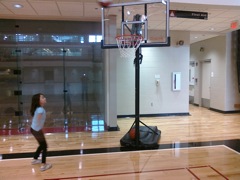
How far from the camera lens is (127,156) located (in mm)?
3945

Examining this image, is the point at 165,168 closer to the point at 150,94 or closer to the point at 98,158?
the point at 98,158

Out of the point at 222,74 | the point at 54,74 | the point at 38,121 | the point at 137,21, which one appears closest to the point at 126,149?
the point at 38,121

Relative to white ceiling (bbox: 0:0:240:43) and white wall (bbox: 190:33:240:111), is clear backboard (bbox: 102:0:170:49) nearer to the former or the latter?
white ceiling (bbox: 0:0:240:43)

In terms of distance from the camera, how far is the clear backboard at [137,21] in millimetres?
3969

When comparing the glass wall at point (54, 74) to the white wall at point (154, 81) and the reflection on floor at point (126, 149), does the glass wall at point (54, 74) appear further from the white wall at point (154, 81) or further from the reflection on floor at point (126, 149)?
the reflection on floor at point (126, 149)

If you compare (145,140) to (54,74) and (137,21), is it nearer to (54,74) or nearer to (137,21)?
(137,21)

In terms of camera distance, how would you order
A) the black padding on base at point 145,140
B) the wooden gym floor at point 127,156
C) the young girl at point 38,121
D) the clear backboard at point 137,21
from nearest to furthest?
the wooden gym floor at point 127,156, the young girl at point 38,121, the clear backboard at point 137,21, the black padding on base at point 145,140

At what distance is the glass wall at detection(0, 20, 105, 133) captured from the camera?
6121 mm

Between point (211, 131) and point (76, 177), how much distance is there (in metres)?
3.83

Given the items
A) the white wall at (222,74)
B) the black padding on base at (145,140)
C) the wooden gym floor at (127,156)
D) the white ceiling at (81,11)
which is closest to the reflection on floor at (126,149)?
the wooden gym floor at (127,156)

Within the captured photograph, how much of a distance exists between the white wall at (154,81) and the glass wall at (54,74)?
0.95 meters

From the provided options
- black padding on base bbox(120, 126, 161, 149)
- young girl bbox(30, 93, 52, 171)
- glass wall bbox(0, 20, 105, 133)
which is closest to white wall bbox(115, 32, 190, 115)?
glass wall bbox(0, 20, 105, 133)

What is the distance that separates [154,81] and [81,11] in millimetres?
3405

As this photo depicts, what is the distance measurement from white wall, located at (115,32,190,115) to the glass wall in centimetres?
95
